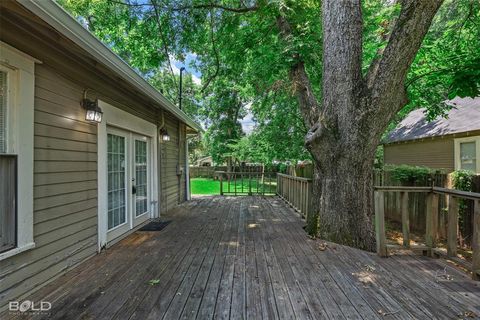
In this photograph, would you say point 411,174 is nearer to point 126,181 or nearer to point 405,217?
point 405,217

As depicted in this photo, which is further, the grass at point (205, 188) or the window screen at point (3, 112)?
the grass at point (205, 188)

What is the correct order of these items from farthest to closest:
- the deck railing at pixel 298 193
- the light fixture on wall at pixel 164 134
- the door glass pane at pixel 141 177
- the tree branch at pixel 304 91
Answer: the light fixture on wall at pixel 164 134 < the deck railing at pixel 298 193 < the door glass pane at pixel 141 177 < the tree branch at pixel 304 91

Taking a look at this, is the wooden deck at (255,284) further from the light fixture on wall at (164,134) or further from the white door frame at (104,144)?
the light fixture on wall at (164,134)

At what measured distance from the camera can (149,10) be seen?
6418 mm

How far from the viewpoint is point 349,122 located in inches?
144

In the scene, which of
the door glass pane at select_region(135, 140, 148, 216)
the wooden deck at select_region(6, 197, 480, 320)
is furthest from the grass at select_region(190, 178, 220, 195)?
the wooden deck at select_region(6, 197, 480, 320)

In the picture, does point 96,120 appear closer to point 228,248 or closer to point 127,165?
point 127,165

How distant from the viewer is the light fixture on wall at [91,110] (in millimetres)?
3400

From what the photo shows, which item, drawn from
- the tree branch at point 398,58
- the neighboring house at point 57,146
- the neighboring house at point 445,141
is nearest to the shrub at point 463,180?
A: the tree branch at point 398,58

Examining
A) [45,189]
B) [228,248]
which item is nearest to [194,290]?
[228,248]

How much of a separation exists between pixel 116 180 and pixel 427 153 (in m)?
9.58

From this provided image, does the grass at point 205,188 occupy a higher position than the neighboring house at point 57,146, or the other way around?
the neighboring house at point 57,146

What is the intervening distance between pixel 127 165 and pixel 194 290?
2913 millimetres

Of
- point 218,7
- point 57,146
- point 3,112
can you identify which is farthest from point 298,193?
point 3,112
